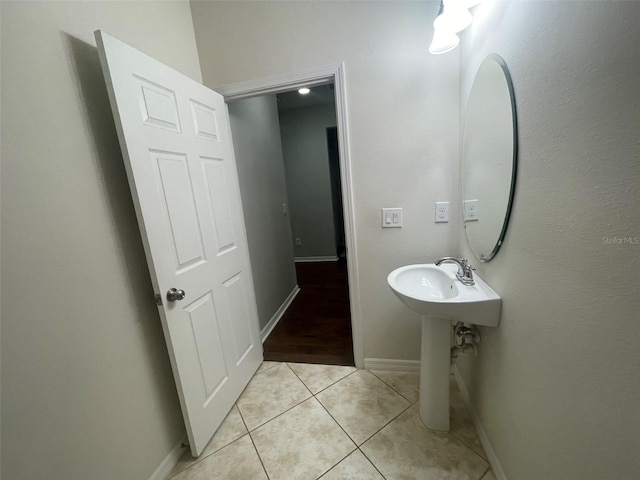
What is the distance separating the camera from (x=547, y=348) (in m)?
0.73

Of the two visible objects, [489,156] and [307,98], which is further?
[307,98]

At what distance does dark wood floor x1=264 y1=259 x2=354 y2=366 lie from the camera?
6.51 feet

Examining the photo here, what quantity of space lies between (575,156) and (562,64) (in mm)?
242

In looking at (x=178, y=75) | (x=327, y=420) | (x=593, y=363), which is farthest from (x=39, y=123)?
→ (x=327, y=420)

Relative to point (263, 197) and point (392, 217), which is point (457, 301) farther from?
point (263, 197)

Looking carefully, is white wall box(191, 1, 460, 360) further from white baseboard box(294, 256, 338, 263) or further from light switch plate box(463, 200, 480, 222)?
white baseboard box(294, 256, 338, 263)

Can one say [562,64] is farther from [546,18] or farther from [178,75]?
[178,75]

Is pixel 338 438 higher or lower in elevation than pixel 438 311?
lower

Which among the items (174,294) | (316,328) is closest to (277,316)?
(316,328)

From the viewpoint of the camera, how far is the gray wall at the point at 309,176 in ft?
13.1

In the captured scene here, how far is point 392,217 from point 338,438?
1261 mm

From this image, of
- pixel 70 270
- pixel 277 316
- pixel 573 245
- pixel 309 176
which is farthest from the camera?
pixel 309 176

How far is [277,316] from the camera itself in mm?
2568

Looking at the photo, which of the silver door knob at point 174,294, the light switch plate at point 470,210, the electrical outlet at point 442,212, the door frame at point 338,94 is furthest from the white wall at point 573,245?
the silver door knob at point 174,294
